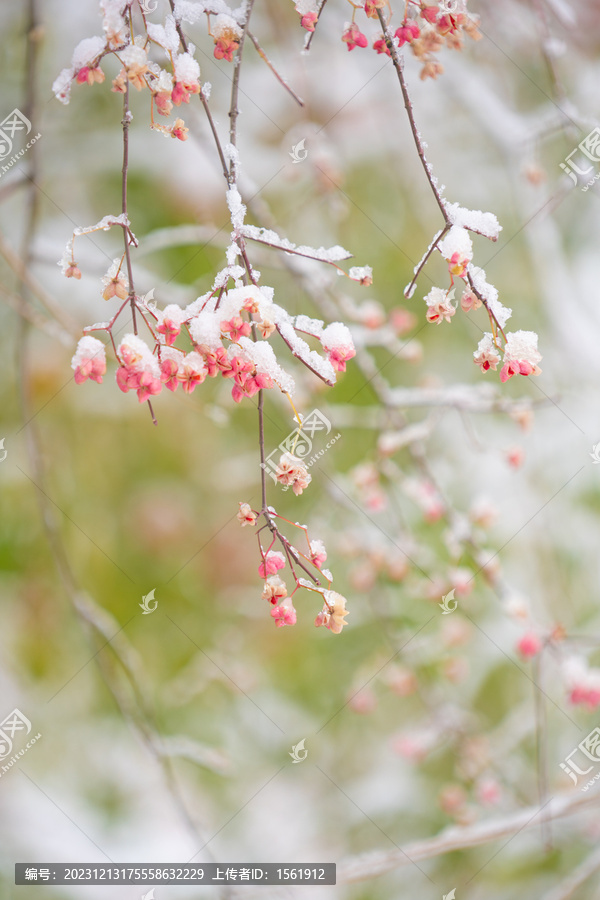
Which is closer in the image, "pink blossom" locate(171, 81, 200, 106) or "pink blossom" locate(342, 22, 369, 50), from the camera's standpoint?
"pink blossom" locate(171, 81, 200, 106)

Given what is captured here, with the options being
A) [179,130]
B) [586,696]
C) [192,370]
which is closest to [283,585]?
[192,370]

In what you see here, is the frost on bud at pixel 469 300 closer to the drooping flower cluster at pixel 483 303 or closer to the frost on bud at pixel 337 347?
the drooping flower cluster at pixel 483 303

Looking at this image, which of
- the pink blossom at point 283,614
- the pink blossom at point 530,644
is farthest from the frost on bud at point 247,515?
the pink blossom at point 530,644

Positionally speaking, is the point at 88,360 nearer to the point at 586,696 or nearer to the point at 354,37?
the point at 354,37

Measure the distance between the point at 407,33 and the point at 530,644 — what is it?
1.10 meters

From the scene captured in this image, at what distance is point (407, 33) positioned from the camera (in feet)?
2.31

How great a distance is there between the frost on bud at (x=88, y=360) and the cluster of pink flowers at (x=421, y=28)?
43 centimetres

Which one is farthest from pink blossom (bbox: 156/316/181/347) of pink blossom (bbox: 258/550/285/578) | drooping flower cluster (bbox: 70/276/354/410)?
pink blossom (bbox: 258/550/285/578)

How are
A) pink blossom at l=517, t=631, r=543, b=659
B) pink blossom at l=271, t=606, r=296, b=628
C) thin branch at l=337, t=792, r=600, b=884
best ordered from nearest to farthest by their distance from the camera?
pink blossom at l=271, t=606, r=296, b=628 < thin branch at l=337, t=792, r=600, b=884 < pink blossom at l=517, t=631, r=543, b=659

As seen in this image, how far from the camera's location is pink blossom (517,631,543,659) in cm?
124

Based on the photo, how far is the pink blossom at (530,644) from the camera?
48.6 inches

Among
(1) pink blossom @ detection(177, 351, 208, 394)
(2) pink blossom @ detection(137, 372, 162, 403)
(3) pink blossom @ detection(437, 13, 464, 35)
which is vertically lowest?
(2) pink blossom @ detection(137, 372, 162, 403)

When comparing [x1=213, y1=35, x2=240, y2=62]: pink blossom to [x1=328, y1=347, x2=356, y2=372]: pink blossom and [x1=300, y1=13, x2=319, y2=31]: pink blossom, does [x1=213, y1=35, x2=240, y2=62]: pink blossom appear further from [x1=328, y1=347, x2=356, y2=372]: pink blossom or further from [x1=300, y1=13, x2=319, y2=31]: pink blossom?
[x1=328, y1=347, x2=356, y2=372]: pink blossom

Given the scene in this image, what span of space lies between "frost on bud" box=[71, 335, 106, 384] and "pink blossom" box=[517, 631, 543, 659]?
101 centimetres
